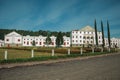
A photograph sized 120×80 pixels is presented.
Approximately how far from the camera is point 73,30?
10712cm

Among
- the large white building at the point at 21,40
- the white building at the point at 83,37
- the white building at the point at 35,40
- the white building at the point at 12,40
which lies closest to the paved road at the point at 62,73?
the large white building at the point at 21,40

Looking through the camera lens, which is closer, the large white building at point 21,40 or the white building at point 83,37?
the large white building at point 21,40

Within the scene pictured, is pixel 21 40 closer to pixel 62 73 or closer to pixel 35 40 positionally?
pixel 35 40

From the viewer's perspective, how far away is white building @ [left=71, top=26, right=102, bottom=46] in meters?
107

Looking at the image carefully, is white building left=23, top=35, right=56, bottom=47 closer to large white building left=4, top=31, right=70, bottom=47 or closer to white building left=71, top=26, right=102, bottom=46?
large white building left=4, top=31, right=70, bottom=47

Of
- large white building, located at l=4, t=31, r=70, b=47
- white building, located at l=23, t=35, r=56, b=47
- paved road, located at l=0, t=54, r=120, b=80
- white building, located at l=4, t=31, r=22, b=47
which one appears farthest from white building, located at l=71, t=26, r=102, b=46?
paved road, located at l=0, t=54, r=120, b=80

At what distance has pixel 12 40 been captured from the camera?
97.8 m

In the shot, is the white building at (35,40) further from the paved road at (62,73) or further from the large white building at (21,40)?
the paved road at (62,73)

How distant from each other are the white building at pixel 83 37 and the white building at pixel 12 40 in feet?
124

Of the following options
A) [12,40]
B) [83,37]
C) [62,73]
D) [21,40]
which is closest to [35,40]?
[21,40]

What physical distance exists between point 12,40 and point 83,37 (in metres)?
50.1

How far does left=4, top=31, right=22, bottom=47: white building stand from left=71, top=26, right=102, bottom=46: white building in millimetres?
37839

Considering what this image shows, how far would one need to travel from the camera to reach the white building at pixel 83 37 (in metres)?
107

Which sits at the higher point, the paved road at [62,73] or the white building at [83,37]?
the white building at [83,37]
